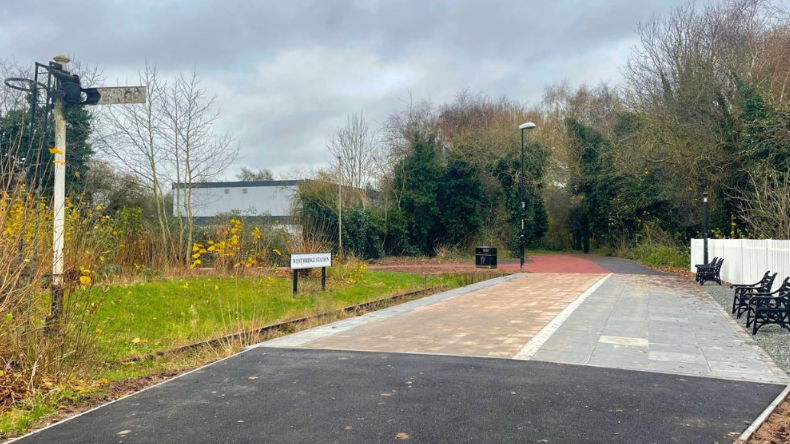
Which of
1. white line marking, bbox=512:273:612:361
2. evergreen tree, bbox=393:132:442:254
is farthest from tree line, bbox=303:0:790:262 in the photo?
white line marking, bbox=512:273:612:361

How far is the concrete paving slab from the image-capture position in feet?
23.9

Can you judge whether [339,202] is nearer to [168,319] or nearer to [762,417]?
[168,319]

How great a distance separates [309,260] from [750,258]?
38.7ft

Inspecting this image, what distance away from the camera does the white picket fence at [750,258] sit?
13.5 m

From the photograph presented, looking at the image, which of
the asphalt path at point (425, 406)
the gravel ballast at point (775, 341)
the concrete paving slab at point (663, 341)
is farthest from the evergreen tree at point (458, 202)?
the asphalt path at point (425, 406)

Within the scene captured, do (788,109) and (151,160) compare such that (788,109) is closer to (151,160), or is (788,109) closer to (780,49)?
(780,49)

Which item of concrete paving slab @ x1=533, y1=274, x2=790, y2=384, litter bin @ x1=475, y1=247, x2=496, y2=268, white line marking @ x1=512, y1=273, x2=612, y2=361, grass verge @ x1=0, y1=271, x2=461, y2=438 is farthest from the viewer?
litter bin @ x1=475, y1=247, x2=496, y2=268

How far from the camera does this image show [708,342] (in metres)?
9.02

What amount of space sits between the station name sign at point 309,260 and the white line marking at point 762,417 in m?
10.5

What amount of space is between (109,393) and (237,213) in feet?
65.0

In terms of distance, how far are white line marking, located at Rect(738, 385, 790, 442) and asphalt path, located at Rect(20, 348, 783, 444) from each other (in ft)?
0.23

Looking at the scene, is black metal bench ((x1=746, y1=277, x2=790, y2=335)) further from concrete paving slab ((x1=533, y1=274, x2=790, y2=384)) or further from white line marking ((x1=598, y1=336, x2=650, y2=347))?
white line marking ((x1=598, y1=336, x2=650, y2=347))

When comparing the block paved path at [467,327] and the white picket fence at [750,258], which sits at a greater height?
the white picket fence at [750,258]

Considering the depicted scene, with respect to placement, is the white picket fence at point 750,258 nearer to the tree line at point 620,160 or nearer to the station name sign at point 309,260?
the tree line at point 620,160
